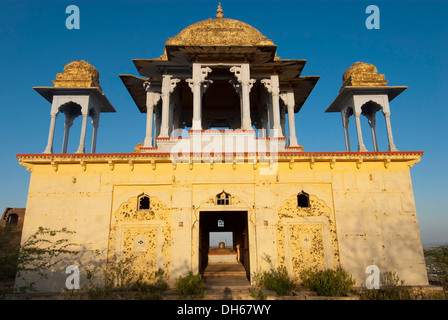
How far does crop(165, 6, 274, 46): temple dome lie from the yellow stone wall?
280 inches

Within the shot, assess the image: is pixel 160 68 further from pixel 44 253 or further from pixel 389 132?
pixel 389 132

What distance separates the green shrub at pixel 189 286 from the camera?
11211 millimetres

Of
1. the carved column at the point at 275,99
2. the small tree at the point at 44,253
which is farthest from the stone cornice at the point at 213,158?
the small tree at the point at 44,253

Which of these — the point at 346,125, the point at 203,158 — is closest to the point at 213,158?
the point at 203,158

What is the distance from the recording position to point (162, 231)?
1288 centimetres

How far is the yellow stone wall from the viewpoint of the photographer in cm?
1266

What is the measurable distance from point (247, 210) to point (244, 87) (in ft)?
22.3

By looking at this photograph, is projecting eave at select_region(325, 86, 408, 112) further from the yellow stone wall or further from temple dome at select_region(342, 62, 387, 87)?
the yellow stone wall

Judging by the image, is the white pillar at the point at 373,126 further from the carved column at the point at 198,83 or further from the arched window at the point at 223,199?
the carved column at the point at 198,83

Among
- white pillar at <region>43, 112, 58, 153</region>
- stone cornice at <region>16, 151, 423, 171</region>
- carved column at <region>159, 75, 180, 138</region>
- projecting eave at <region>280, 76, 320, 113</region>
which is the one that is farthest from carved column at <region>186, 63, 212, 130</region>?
white pillar at <region>43, 112, 58, 153</region>

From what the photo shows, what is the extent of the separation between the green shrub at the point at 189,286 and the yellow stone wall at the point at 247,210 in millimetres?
637

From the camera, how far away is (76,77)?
16.4 meters

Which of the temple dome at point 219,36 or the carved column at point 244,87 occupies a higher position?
the temple dome at point 219,36
